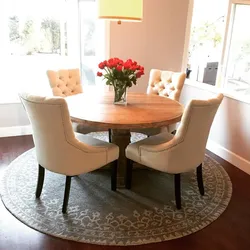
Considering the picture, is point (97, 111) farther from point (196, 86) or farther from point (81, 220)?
point (196, 86)

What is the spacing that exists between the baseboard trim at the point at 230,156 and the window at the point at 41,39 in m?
1.94

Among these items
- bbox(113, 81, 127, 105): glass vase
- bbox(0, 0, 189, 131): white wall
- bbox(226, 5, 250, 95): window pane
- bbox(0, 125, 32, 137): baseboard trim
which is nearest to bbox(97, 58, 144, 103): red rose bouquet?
bbox(113, 81, 127, 105): glass vase

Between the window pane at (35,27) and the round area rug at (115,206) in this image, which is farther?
the window pane at (35,27)

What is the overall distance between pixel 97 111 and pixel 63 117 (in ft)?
1.76

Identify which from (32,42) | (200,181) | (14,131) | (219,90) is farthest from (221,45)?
(14,131)

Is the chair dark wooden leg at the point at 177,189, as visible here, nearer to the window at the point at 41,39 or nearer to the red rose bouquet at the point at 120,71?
the red rose bouquet at the point at 120,71

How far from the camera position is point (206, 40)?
→ 166 inches

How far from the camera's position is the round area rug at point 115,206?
224 cm

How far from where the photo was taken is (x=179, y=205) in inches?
100

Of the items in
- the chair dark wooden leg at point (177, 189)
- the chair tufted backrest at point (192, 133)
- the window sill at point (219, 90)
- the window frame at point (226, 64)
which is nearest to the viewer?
the chair tufted backrest at point (192, 133)

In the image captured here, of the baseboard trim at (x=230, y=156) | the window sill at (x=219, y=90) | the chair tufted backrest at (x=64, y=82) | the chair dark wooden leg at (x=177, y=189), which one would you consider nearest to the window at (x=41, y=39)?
the chair tufted backrest at (x=64, y=82)

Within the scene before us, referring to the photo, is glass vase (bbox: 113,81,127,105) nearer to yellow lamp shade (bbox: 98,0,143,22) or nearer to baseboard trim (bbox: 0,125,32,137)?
yellow lamp shade (bbox: 98,0,143,22)

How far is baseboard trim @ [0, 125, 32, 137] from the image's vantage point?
4023 millimetres

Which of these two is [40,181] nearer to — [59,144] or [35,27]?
[59,144]
